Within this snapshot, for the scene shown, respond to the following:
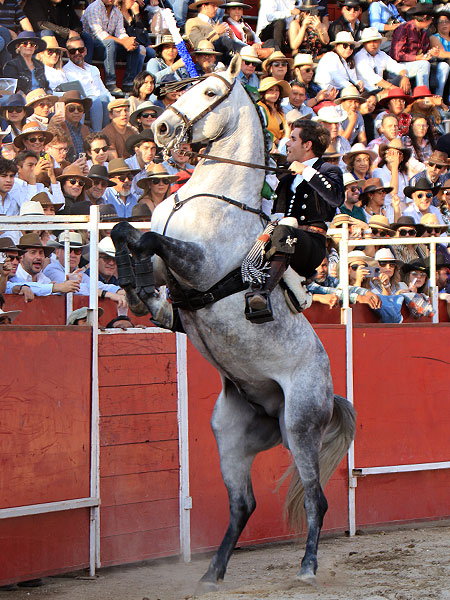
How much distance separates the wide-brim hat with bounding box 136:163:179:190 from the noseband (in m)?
4.23

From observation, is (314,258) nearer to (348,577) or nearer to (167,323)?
(167,323)

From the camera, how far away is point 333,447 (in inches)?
250

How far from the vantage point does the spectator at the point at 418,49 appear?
15586 millimetres

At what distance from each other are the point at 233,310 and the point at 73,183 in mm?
4403

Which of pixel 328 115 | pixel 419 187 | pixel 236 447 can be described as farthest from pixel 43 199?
pixel 419 187

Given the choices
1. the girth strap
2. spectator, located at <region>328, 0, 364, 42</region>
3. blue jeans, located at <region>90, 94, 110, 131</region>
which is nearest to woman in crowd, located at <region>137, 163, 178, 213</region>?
blue jeans, located at <region>90, 94, 110, 131</region>

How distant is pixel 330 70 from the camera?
13.9 meters

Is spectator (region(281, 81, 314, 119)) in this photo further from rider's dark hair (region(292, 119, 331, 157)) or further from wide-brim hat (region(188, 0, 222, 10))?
rider's dark hair (region(292, 119, 331, 157))

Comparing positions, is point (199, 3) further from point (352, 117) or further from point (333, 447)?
point (333, 447)

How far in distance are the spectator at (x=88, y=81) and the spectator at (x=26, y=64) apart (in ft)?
1.61

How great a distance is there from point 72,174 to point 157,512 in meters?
3.74

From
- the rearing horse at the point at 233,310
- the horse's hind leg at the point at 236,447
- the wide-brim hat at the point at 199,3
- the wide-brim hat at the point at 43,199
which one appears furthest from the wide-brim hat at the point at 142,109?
the horse's hind leg at the point at 236,447

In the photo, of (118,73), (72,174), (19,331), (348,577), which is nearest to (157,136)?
(19,331)

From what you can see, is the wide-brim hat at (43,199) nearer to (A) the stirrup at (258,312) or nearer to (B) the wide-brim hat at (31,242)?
(B) the wide-brim hat at (31,242)
